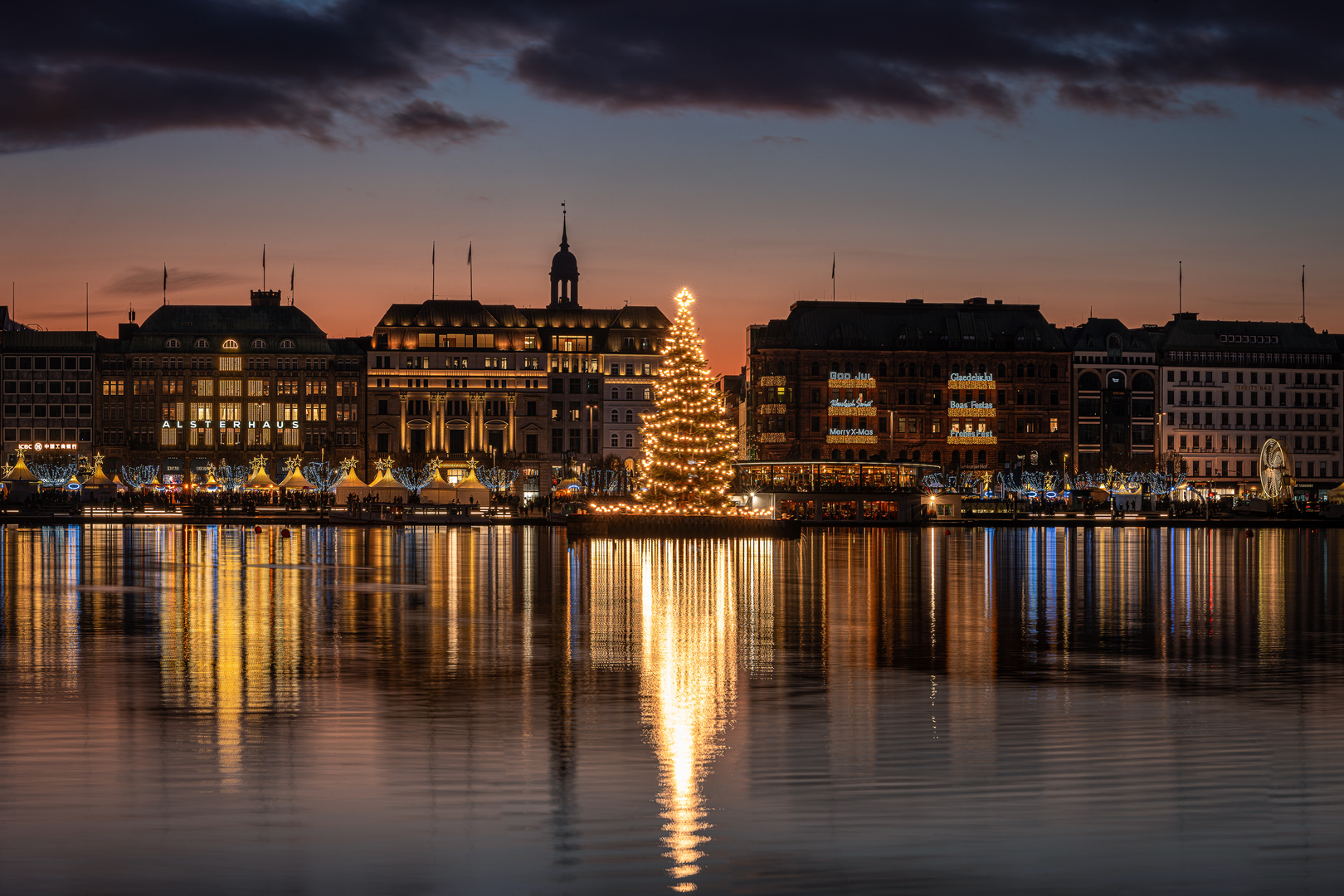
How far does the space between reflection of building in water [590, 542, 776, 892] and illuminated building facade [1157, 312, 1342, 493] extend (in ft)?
409

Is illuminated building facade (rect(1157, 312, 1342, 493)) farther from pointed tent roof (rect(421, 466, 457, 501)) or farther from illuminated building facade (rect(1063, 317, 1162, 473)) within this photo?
pointed tent roof (rect(421, 466, 457, 501))

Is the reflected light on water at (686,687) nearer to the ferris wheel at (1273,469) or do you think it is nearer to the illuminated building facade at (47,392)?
the ferris wheel at (1273,469)

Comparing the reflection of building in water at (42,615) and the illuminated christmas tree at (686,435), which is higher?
the illuminated christmas tree at (686,435)

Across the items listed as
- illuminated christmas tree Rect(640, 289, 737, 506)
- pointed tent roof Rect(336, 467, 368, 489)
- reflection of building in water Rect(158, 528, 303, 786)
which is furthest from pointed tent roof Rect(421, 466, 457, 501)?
reflection of building in water Rect(158, 528, 303, 786)

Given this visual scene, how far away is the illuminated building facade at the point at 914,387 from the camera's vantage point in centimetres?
15962

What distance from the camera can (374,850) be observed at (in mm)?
13070

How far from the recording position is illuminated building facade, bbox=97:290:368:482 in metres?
165

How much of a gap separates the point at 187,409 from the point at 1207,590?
141m

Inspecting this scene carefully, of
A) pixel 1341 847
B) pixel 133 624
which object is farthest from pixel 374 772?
pixel 133 624

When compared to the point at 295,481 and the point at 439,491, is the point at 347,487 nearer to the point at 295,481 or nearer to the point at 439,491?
the point at 295,481

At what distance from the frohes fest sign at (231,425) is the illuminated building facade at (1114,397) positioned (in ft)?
283

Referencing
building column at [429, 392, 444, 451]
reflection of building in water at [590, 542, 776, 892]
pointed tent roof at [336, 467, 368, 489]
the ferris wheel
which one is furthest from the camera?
building column at [429, 392, 444, 451]

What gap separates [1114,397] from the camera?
166 meters

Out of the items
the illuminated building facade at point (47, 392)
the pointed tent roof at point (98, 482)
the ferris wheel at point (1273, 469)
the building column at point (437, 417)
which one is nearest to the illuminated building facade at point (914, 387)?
the ferris wheel at point (1273, 469)
